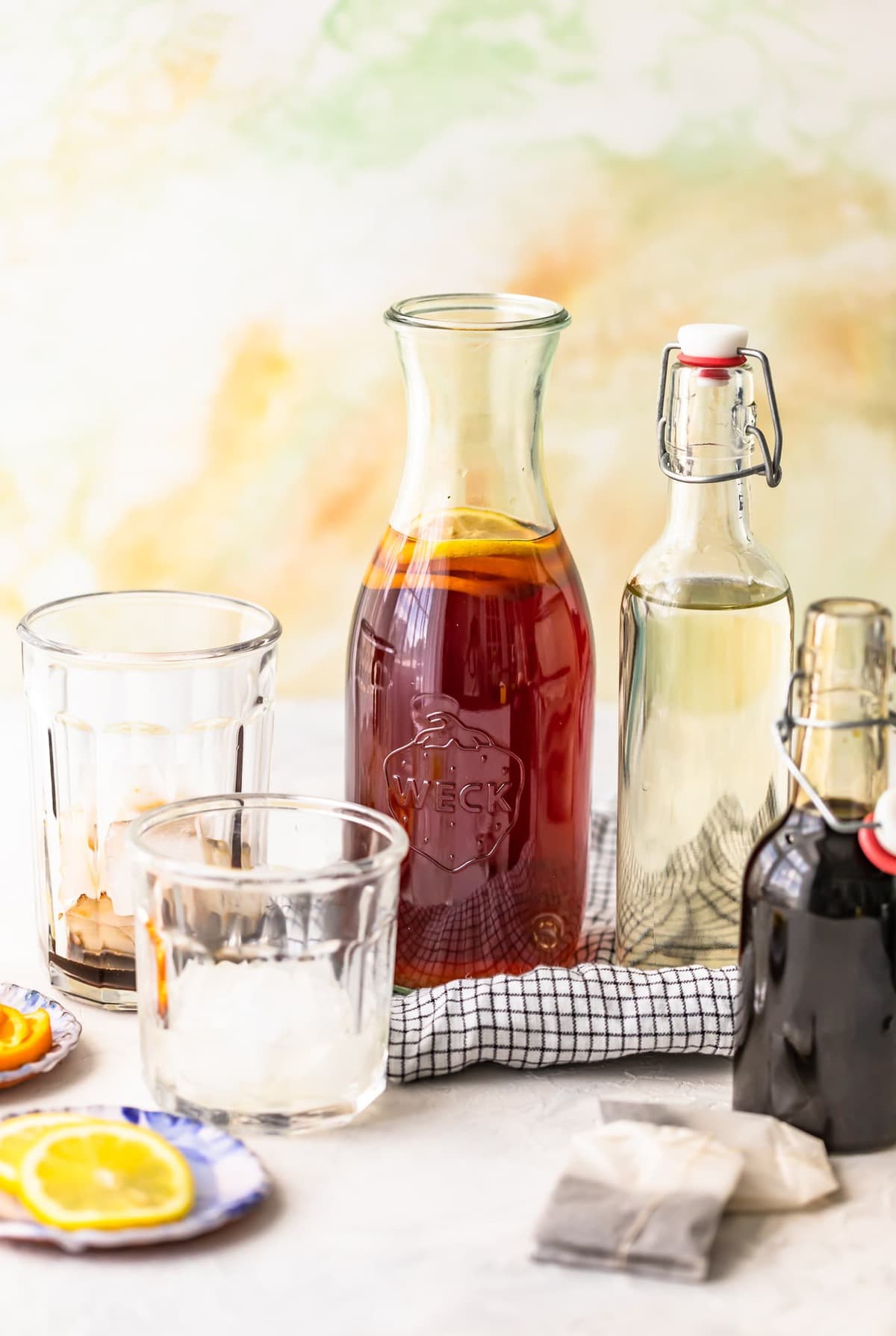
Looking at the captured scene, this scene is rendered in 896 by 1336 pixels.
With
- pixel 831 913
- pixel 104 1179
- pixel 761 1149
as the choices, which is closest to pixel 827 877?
pixel 831 913

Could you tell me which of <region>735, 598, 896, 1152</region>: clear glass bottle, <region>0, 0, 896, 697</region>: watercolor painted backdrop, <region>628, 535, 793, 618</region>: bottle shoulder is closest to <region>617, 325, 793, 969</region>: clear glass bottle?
<region>628, 535, 793, 618</region>: bottle shoulder

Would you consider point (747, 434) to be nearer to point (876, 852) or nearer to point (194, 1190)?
point (876, 852)

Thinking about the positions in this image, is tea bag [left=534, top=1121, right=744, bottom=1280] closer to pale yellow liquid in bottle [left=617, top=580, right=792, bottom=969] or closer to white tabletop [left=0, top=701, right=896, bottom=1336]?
white tabletop [left=0, top=701, right=896, bottom=1336]

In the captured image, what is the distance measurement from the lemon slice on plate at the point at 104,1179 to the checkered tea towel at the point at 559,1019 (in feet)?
0.51

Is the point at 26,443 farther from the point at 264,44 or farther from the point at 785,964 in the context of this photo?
the point at 785,964

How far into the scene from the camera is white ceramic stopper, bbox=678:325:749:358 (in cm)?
82

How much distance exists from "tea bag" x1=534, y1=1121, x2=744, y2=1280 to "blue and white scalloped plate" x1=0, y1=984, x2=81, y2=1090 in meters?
0.27

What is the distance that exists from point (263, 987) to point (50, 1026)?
14 cm

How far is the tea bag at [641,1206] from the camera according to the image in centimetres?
66

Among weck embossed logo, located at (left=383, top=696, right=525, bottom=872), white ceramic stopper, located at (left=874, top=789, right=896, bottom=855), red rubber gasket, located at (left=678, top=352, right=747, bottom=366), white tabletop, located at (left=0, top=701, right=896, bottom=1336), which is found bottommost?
white tabletop, located at (left=0, top=701, right=896, bottom=1336)

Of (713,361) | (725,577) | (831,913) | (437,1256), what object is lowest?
(437,1256)

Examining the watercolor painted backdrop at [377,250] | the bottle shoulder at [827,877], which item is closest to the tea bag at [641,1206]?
the bottle shoulder at [827,877]

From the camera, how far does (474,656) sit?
0.86m

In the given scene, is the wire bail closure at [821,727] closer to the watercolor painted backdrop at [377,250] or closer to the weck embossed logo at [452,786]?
the weck embossed logo at [452,786]
